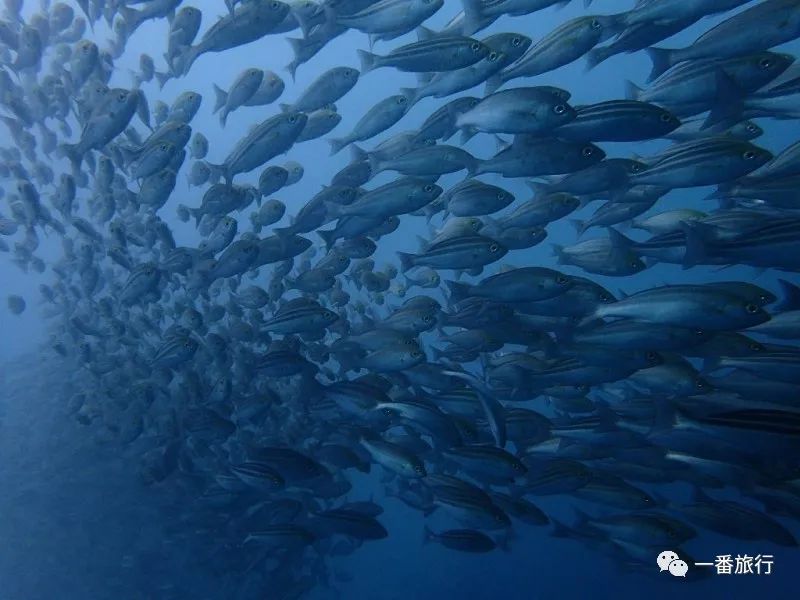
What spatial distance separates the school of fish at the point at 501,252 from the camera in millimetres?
4551

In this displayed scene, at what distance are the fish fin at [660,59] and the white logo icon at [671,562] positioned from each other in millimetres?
4942

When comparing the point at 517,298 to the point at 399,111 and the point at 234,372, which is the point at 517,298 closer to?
the point at 399,111

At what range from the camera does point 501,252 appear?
19.1 feet

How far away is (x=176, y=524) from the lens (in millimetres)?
11555

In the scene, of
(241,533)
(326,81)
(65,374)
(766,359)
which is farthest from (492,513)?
(65,374)

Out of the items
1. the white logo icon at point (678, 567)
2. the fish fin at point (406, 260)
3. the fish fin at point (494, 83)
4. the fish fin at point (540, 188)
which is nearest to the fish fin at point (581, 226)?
the fish fin at point (540, 188)

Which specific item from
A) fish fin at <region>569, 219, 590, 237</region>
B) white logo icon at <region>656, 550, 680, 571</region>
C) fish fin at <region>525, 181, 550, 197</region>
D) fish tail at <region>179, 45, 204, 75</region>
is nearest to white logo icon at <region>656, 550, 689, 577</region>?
white logo icon at <region>656, 550, 680, 571</region>

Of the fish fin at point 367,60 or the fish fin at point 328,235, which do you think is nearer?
the fish fin at point 367,60

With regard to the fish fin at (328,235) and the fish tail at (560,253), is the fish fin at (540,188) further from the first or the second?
the fish fin at (328,235)

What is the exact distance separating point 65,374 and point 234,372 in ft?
48.0

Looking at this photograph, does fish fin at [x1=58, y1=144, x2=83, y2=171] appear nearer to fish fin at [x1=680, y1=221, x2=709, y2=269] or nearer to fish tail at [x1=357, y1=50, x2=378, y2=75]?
fish tail at [x1=357, y1=50, x2=378, y2=75]

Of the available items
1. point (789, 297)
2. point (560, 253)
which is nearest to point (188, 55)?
point (560, 253)

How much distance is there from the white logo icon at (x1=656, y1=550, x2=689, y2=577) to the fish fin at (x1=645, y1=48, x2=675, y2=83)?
16.2 ft

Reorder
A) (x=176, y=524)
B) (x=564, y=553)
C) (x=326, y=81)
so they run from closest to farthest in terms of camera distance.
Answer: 1. (x=326, y=81)
2. (x=176, y=524)
3. (x=564, y=553)
